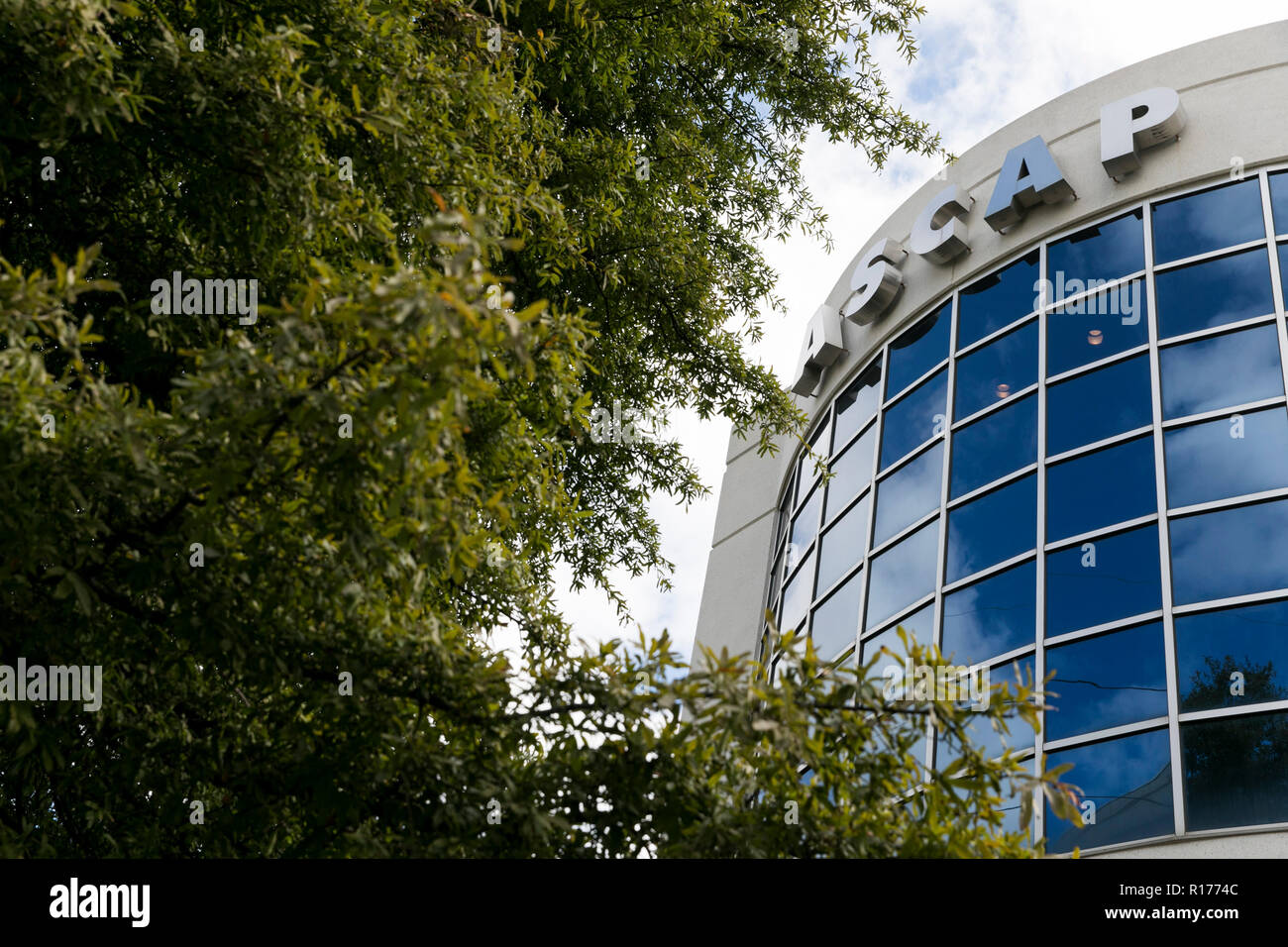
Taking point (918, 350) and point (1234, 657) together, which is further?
point (918, 350)

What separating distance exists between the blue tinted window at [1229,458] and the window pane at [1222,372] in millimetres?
209

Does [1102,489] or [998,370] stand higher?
[998,370]

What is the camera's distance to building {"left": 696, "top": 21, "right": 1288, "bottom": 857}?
7934 millimetres

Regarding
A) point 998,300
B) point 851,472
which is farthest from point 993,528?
point 998,300

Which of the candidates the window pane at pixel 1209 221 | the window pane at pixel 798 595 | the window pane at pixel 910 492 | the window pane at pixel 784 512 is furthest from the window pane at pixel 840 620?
the window pane at pixel 1209 221

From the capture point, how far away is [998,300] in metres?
11.5

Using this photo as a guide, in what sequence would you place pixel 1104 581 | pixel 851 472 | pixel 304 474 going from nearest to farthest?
1. pixel 304 474
2. pixel 1104 581
3. pixel 851 472

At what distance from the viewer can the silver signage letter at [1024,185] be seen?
1142 cm

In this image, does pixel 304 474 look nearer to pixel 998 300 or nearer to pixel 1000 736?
pixel 1000 736

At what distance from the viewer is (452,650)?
11.3 ft

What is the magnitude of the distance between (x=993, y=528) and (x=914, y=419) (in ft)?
6.87

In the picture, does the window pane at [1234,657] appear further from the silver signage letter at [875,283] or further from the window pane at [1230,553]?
the silver signage letter at [875,283]

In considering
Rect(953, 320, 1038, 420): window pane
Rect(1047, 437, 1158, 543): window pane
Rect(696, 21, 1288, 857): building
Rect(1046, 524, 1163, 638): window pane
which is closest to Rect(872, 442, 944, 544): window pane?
Rect(696, 21, 1288, 857): building
